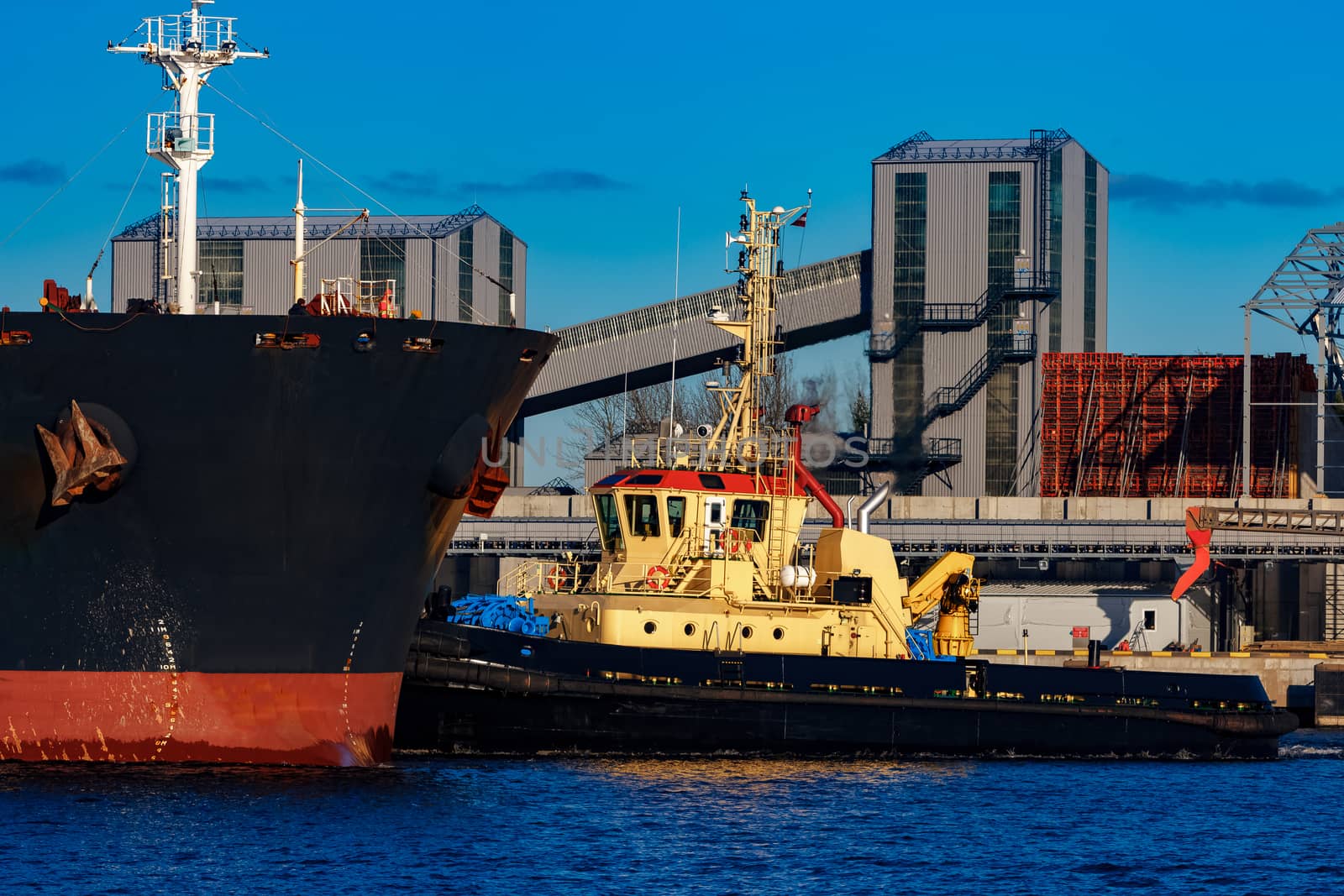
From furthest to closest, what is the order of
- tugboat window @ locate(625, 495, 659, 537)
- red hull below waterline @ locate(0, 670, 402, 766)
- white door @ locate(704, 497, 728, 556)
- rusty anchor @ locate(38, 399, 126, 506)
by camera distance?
1. tugboat window @ locate(625, 495, 659, 537)
2. white door @ locate(704, 497, 728, 556)
3. red hull below waterline @ locate(0, 670, 402, 766)
4. rusty anchor @ locate(38, 399, 126, 506)

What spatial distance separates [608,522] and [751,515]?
2551 millimetres

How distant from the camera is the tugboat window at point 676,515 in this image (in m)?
33.0

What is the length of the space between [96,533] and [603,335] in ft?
139

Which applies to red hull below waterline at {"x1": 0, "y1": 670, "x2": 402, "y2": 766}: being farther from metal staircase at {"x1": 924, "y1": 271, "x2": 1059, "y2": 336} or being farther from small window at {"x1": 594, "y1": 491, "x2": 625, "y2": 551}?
metal staircase at {"x1": 924, "y1": 271, "x2": 1059, "y2": 336}

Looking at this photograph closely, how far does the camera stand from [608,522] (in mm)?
33719

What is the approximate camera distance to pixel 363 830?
76.0ft

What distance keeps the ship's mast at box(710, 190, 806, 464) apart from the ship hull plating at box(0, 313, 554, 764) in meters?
9.84

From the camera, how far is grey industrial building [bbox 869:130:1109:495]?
204 ft

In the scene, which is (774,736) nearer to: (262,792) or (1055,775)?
(1055,775)

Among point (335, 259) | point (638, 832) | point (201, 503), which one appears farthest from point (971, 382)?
point (201, 503)

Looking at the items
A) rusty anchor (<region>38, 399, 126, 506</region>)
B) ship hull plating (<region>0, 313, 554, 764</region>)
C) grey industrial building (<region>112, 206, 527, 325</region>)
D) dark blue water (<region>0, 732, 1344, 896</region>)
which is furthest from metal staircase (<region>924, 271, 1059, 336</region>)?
rusty anchor (<region>38, 399, 126, 506</region>)

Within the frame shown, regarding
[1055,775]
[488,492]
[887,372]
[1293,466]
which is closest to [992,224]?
[887,372]

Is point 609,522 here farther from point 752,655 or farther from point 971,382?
point 971,382

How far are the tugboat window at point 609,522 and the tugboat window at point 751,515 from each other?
206cm
